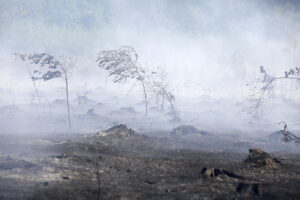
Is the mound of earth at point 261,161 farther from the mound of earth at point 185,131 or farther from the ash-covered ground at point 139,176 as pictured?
the mound of earth at point 185,131

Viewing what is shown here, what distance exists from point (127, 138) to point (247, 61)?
3421 inches

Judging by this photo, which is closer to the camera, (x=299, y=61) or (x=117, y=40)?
(x=299, y=61)

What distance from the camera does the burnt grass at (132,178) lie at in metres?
9.51

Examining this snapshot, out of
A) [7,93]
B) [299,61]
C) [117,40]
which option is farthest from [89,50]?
[299,61]

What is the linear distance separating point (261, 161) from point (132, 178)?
229 inches

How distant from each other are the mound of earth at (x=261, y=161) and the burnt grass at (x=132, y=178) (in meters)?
0.29

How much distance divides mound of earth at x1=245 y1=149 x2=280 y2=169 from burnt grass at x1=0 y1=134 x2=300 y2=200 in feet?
0.97

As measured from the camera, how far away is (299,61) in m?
82.9

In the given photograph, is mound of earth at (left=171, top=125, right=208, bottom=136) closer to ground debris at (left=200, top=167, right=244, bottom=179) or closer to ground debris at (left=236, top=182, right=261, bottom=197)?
ground debris at (left=200, top=167, right=244, bottom=179)

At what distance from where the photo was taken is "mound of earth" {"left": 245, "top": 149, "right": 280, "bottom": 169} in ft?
45.1

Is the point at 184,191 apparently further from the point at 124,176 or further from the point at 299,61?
the point at 299,61

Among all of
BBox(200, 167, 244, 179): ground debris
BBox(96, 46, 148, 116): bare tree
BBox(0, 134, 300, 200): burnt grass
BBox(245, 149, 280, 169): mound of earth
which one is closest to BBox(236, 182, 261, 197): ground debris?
BBox(0, 134, 300, 200): burnt grass

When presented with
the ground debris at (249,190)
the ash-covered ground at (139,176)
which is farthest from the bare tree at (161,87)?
the ground debris at (249,190)

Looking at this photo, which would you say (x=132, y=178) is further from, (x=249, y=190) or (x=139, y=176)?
(x=249, y=190)
